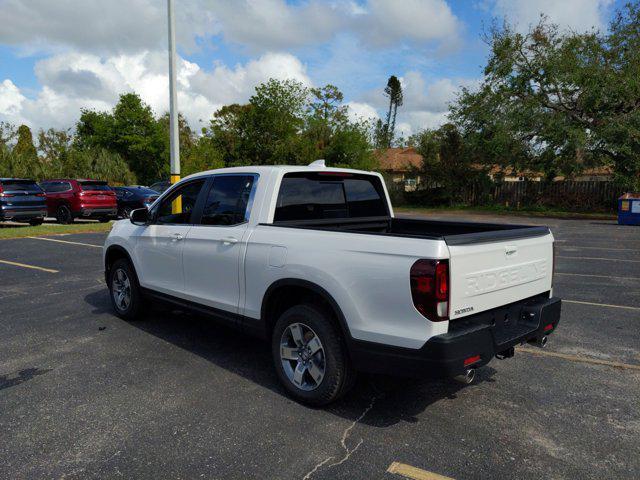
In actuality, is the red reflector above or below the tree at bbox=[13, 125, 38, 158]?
below

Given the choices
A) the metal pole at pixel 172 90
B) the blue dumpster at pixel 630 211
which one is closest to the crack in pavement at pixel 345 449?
the metal pole at pixel 172 90

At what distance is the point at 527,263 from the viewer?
3.76 metres

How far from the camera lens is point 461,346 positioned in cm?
307

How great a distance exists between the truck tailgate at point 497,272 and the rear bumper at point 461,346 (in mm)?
98

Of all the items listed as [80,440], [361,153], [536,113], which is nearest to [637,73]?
[536,113]

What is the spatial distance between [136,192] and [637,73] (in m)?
27.2

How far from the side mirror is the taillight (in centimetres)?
350

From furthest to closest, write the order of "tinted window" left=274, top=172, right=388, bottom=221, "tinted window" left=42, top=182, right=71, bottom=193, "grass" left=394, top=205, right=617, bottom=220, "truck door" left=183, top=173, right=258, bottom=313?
1. "grass" left=394, top=205, right=617, bottom=220
2. "tinted window" left=42, top=182, right=71, bottom=193
3. "tinted window" left=274, top=172, right=388, bottom=221
4. "truck door" left=183, top=173, right=258, bottom=313

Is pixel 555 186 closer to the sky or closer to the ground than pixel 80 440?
closer to the sky

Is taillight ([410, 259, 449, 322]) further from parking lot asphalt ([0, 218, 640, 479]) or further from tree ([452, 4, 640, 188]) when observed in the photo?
tree ([452, 4, 640, 188])

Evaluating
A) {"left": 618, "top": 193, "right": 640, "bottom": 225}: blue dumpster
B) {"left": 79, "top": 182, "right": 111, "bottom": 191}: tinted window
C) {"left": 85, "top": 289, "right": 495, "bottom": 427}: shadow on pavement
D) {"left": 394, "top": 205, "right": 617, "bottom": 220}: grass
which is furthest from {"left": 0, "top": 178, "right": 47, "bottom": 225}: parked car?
{"left": 618, "top": 193, "right": 640, "bottom": 225}: blue dumpster

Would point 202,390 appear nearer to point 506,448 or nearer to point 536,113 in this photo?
point 506,448

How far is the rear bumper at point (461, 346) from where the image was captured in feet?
9.98

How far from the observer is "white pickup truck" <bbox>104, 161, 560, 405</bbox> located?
3105mm
